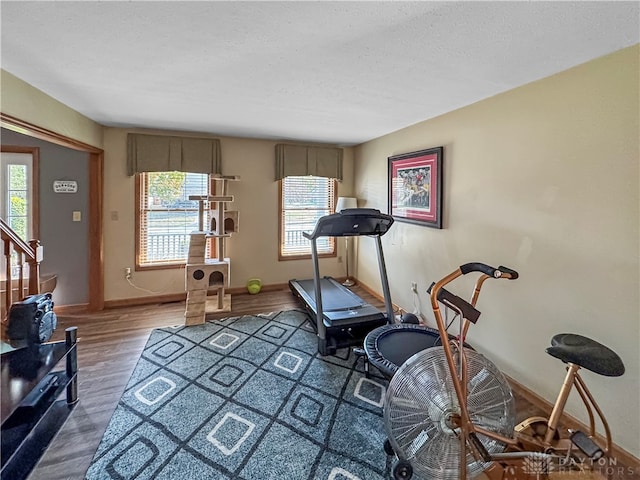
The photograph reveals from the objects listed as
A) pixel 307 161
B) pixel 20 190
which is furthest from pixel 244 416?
pixel 20 190

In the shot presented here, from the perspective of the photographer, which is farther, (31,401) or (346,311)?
(346,311)

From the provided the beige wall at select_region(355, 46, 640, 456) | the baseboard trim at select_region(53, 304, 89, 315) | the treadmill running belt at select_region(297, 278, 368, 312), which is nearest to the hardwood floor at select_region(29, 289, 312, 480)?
the baseboard trim at select_region(53, 304, 89, 315)

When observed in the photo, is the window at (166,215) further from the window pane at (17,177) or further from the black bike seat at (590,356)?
the black bike seat at (590,356)

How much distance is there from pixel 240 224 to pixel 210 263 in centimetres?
93

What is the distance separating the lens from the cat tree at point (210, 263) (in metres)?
3.63

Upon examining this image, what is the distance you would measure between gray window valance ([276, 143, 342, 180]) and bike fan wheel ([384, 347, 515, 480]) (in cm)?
359

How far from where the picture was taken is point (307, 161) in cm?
469

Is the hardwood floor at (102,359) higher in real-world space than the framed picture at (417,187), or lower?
lower

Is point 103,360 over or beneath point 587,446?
beneath

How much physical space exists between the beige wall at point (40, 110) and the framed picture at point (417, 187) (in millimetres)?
3408

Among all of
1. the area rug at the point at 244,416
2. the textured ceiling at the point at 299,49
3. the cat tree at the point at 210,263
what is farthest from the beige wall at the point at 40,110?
the area rug at the point at 244,416

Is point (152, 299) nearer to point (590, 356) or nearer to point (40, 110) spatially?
point (40, 110)

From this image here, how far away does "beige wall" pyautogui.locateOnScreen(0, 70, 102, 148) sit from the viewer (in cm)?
210

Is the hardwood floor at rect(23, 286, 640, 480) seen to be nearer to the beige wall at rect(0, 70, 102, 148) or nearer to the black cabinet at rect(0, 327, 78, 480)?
the black cabinet at rect(0, 327, 78, 480)
